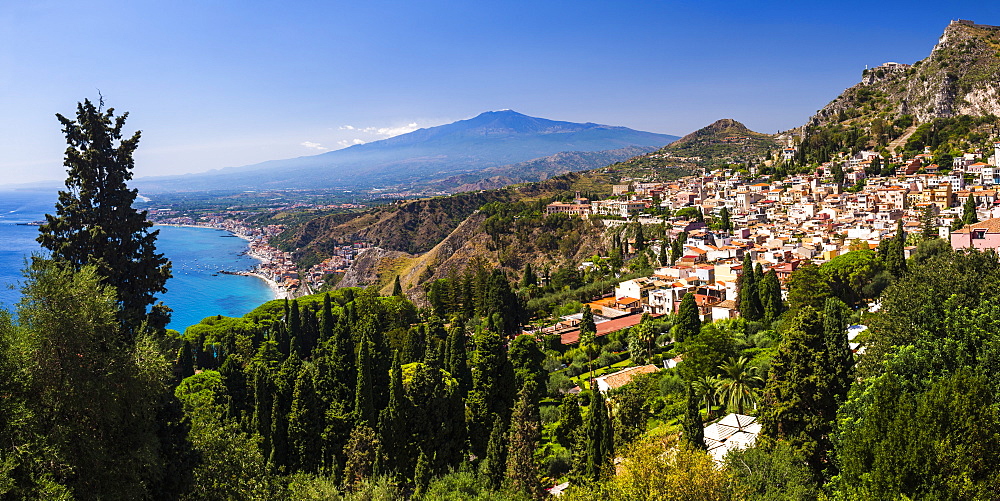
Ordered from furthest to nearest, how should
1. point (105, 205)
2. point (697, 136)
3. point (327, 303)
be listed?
1. point (697, 136)
2. point (327, 303)
3. point (105, 205)

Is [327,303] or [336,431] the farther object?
[327,303]

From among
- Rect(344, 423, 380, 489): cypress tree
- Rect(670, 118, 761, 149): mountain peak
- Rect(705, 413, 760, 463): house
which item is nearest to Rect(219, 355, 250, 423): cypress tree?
Rect(344, 423, 380, 489): cypress tree

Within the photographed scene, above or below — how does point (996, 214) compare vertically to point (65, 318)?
below

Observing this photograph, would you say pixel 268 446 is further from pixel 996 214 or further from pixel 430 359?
pixel 996 214

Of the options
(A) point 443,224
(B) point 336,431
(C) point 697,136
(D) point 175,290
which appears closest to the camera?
(B) point 336,431

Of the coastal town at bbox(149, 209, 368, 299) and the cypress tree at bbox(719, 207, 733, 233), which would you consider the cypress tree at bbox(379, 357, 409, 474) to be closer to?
the cypress tree at bbox(719, 207, 733, 233)

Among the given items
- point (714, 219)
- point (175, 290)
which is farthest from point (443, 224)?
point (714, 219)

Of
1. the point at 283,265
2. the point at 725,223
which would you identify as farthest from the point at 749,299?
the point at 283,265
